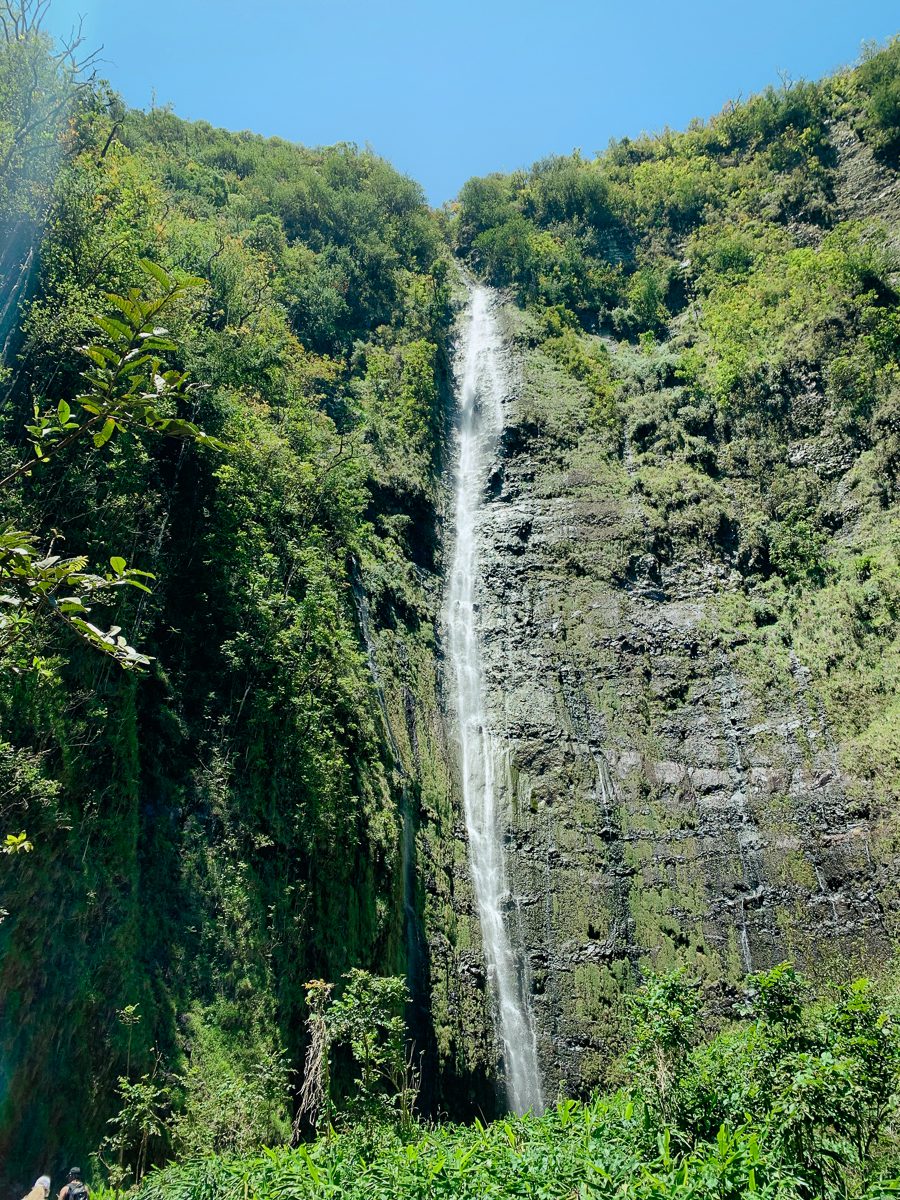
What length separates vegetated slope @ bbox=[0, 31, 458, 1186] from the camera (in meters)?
9.03

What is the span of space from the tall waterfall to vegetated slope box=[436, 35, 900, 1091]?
0.48m

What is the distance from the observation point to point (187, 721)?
12.7 metres

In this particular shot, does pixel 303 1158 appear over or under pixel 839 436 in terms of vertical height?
under

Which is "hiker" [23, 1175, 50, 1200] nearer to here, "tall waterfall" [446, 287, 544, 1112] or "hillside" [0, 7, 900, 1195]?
"hillside" [0, 7, 900, 1195]

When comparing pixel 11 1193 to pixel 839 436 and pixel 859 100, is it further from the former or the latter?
pixel 859 100

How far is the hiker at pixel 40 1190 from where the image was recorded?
7482mm

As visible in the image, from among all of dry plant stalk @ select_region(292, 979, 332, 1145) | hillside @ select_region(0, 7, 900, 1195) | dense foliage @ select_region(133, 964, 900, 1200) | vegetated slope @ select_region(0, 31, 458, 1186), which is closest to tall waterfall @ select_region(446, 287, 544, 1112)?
hillside @ select_region(0, 7, 900, 1195)

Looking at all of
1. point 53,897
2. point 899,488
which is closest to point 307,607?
point 53,897

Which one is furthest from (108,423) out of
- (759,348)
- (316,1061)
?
→ (759,348)

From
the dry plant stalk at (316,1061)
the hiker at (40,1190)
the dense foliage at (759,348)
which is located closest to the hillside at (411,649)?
the dense foliage at (759,348)

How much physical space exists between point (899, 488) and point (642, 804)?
1109 centimetres

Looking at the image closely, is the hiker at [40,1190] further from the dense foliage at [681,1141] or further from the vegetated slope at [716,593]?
the vegetated slope at [716,593]

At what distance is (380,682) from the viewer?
18.4 meters

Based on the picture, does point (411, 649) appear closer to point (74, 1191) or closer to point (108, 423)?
point (74, 1191)
